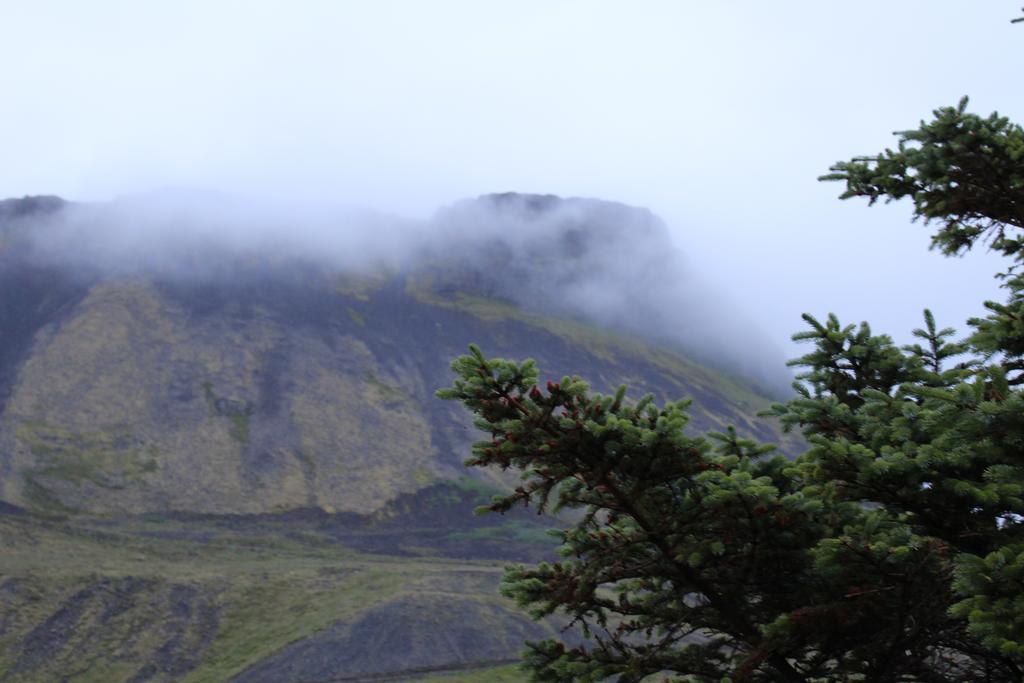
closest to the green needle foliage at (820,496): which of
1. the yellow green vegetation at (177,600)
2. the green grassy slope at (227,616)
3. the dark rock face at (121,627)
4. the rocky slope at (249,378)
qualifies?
the green grassy slope at (227,616)

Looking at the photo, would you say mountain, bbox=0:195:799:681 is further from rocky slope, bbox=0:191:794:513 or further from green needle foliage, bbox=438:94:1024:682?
green needle foliage, bbox=438:94:1024:682

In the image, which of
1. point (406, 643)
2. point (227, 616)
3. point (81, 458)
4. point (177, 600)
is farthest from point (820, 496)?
point (81, 458)

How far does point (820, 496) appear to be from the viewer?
23.6 feet

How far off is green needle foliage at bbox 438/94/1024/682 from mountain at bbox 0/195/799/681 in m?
34.8

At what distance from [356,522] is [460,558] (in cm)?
1311

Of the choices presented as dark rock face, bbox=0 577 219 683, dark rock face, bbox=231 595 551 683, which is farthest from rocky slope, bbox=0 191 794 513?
dark rock face, bbox=231 595 551 683

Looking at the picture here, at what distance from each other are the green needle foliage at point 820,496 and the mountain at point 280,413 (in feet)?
114

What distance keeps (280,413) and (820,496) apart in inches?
3219

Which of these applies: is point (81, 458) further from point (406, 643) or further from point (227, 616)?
point (406, 643)

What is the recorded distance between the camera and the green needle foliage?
244 inches

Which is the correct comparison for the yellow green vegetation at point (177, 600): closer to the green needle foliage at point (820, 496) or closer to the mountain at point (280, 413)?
the mountain at point (280, 413)

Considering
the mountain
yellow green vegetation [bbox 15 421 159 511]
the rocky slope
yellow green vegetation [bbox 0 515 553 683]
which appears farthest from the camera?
the rocky slope

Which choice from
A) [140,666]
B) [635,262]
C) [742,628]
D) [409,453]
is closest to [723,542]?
[742,628]

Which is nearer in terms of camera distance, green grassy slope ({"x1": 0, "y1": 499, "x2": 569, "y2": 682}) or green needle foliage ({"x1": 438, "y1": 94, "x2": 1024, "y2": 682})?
green needle foliage ({"x1": 438, "y1": 94, "x2": 1024, "y2": 682})
